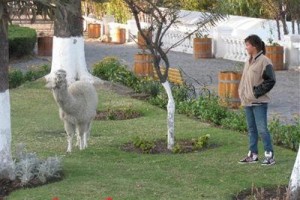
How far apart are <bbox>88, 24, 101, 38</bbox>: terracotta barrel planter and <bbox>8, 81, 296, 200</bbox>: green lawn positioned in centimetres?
2364

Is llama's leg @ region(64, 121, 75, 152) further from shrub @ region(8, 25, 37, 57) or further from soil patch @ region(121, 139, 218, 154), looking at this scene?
shrub @ region(8, 25, 37, 57)

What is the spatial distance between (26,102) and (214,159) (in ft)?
26.3

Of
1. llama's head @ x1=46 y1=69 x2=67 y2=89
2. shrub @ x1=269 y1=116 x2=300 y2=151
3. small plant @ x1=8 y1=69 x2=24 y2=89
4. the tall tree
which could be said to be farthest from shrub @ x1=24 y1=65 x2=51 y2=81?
llama's head @ x1=46 y1=69 x2=67 y2=89

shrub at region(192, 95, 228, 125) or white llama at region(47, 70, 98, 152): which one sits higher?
white llama at region(47, 70, 98, 152)

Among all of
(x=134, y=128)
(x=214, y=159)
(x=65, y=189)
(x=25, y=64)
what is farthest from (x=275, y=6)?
(x=65, y=189)

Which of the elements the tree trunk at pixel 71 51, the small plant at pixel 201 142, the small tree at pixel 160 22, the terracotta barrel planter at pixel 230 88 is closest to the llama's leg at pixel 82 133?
Result: the small tree at pixel 160 22

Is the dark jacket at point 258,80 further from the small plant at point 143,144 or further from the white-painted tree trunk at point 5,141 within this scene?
the white-painted tree trunk at point 5,141

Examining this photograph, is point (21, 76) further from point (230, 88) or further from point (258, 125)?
point (258, 125)

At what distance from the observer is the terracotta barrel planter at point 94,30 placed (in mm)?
40500

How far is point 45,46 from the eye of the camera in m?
32.7

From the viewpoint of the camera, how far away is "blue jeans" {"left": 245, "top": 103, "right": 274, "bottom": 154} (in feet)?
36.3

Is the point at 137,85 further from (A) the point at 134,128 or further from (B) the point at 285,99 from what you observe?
(A) the point at 134,128

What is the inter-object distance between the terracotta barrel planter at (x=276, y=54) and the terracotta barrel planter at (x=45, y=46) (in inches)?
390

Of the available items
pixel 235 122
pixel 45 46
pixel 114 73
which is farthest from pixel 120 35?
pixel 235 122
